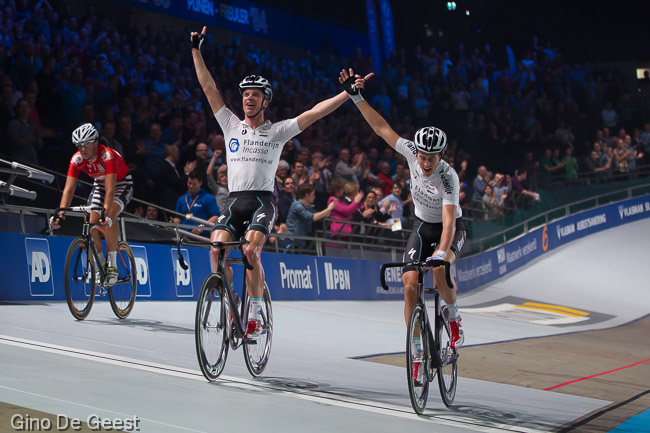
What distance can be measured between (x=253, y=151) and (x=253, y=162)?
0.08 meters

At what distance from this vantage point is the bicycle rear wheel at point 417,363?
5.26 metres

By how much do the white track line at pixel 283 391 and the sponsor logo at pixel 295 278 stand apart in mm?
6359

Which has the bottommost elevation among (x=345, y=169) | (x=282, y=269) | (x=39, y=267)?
(x=282, y=269)

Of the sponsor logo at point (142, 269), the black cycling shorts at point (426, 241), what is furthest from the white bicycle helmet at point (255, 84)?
the sponsor logo at point (142, 269)

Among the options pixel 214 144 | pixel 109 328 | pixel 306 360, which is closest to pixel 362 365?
pixel 306 360

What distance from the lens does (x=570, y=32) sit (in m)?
33.2

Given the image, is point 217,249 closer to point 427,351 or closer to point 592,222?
point 427,351

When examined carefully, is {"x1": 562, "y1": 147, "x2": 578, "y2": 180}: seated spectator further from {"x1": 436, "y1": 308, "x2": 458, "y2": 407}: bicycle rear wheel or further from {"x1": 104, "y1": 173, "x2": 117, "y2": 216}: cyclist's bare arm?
{"x1": 436, "y1": 308, "x2": 458, "y2": 407}: bicycle rear wheel

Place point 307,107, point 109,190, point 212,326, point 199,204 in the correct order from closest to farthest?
point 212,326 < point 109,190 < point 199,204 < point 307,107

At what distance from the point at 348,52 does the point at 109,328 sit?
60.4 ft

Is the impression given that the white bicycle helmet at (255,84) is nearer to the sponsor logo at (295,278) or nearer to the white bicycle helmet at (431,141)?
the white bicycle helmet at (431,141)

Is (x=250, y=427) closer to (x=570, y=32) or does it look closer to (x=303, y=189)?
(x=303, y=189)

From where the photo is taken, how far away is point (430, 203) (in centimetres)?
619

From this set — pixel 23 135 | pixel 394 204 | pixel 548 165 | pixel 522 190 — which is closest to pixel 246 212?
pixel 23 135
